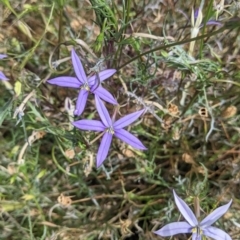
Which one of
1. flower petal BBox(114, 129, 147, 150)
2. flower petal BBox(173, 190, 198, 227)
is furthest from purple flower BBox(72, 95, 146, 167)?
flower petal BBox(173, 190, 198, 227)

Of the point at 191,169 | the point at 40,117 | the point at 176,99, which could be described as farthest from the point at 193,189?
the point at 40,117

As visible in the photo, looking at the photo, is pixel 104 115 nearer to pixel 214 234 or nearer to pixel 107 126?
pixel 107 126

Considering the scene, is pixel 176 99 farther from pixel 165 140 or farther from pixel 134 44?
pixel 134 44

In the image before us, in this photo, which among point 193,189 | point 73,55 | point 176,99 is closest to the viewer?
point 73,55

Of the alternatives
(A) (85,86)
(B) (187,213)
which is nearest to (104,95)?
(A) (85,86)

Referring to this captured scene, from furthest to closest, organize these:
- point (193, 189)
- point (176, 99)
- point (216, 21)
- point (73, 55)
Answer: point (176, 99)
point (193, 189)
point (216, 21)
point (73, 55)

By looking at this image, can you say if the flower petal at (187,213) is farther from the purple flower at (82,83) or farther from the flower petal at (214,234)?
the purple flower at (82,83)

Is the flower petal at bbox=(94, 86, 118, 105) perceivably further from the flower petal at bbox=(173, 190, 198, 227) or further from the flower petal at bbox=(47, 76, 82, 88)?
the flower petal at bbox=(173, 190, 198, 227)
